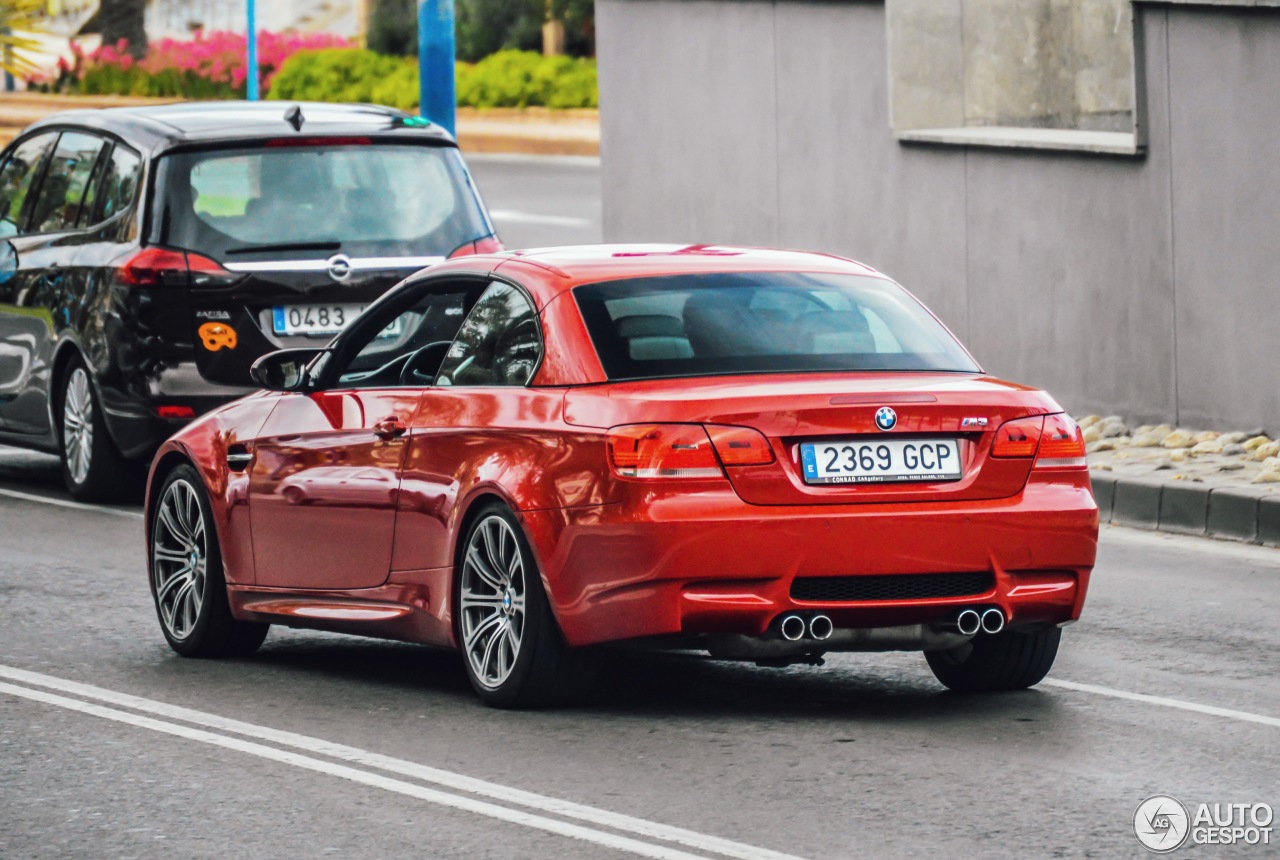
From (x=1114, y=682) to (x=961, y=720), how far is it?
945 millimetres

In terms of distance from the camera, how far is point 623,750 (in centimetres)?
721

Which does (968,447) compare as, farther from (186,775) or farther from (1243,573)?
(1243,573)

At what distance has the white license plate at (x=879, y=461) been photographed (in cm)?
732

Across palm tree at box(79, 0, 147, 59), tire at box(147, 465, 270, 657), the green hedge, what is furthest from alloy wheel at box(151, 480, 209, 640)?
palm tree at box(79, 0, 147, 59)

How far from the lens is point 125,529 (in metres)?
12.5

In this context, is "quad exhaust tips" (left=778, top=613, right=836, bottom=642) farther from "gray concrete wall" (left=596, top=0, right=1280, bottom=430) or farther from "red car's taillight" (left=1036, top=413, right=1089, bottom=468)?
"gray concrete wall" (left=596, top=0, right=1280, bottom=430)

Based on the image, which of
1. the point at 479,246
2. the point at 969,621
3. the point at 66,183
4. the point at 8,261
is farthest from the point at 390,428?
the point at 8,261

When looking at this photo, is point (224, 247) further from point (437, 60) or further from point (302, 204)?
point (437, 60)

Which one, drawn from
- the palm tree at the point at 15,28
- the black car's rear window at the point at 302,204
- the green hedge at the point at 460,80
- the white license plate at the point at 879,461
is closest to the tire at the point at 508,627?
the white license plate at the point at 879,461

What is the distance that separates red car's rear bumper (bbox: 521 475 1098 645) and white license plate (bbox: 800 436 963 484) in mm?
87

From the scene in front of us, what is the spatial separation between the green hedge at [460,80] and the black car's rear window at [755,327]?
32512 mm

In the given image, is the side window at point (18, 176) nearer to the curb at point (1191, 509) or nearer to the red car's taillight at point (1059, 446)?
the curb at point (1191, 509)

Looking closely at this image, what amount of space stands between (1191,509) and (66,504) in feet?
18.3

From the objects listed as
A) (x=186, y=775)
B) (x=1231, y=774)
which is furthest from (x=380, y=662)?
(x=1231, y=774)
